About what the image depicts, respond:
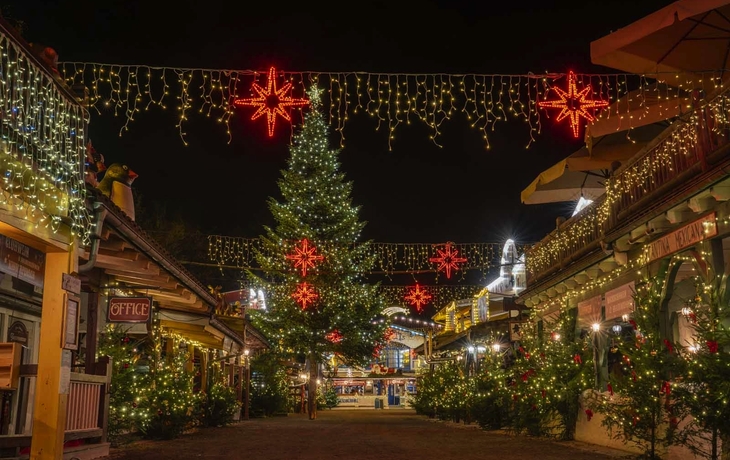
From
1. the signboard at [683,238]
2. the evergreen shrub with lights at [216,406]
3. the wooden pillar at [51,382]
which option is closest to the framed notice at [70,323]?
the wooden pillar at [51,382]

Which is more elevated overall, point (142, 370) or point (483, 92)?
point (483, 92)

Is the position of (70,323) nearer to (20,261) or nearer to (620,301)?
(20,261)

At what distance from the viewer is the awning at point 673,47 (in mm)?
11164

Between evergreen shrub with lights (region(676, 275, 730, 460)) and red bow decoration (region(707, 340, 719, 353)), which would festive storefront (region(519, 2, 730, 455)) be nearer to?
evergreen shrub with lights (region(676, 275, 730, 460))

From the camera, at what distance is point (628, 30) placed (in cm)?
1097

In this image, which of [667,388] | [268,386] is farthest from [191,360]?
[667,388]

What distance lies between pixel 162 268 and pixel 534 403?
8.22m

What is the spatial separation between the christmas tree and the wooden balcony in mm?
23550

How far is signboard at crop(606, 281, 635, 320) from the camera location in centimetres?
1329

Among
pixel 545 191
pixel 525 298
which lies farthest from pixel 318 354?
pixel 545 191

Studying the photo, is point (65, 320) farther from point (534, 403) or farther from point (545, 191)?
point (545, 191)

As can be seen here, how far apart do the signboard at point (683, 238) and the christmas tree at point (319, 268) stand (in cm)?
2754

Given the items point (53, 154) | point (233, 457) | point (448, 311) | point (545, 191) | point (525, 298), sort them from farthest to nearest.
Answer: point (448, 311) → point (525, 298) → point (545, 191) → point (233, 457) → point (53, 154)

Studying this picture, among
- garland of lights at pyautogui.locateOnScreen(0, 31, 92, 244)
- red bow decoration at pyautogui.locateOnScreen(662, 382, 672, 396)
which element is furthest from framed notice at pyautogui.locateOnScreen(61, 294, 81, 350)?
red bow decoration at pyautogui.locateOnScreen(662, 382, 672, 396)
